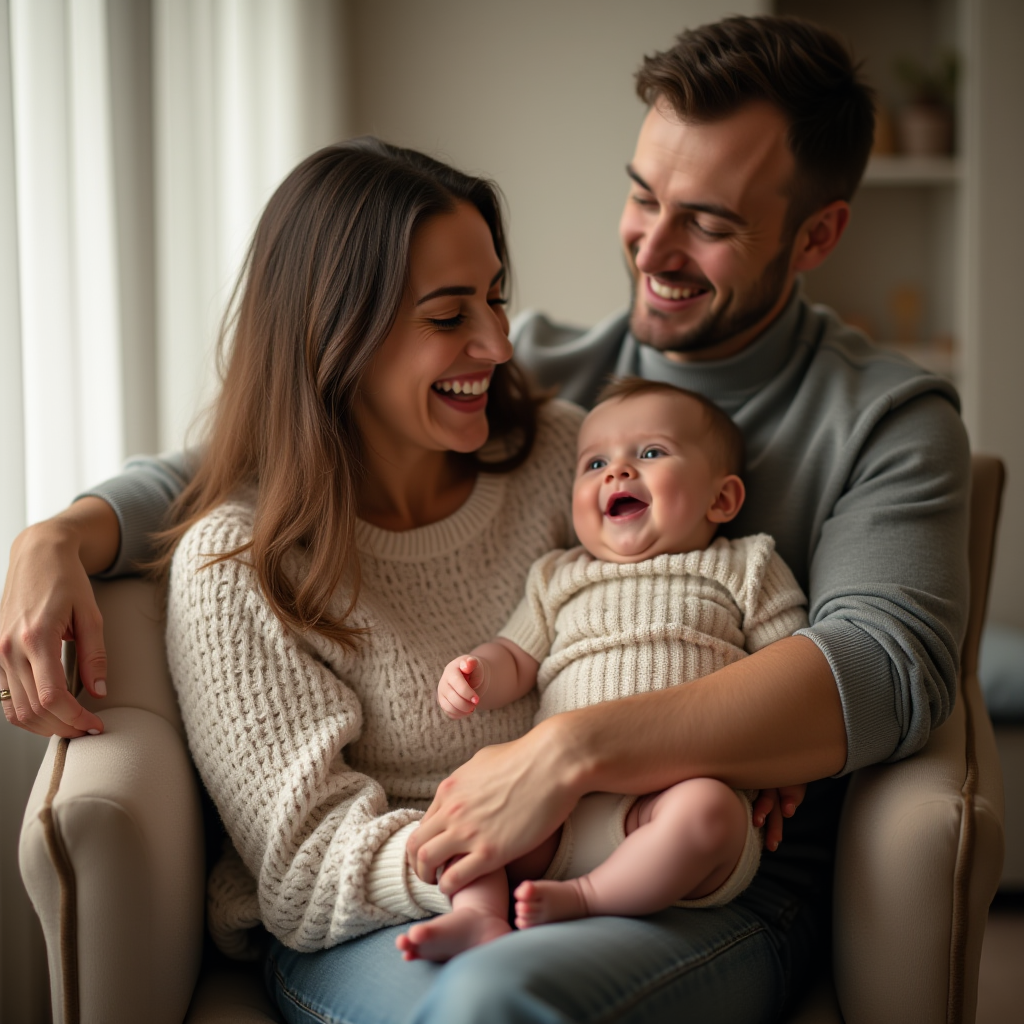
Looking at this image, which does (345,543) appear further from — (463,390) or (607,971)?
(607,971)

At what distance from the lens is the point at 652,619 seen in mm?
1392

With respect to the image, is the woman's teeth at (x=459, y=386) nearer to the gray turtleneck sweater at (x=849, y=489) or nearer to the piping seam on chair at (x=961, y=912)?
the gray turtleneck sweater at (x=849, y=489)

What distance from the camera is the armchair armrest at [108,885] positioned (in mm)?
1141

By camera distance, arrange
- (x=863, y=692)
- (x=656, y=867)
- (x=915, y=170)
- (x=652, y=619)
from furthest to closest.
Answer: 1. (x=915, y=170)
2. (x=652, y=619)
3. (x=863, y=692)
4. (x=656, y=867)

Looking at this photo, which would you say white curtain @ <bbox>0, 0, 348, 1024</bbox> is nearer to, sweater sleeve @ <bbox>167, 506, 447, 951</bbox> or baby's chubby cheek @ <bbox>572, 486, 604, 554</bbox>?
sweater sleeve @ <bbox>167, 506, 447, 951</bbox>

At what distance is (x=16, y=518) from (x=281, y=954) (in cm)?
81

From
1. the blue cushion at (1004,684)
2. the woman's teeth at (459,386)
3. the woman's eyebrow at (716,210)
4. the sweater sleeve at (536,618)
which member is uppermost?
the woman's eyebrow at (716,210)

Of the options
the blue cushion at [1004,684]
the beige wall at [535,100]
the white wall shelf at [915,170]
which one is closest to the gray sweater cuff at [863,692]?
the blue cushion at [1004,684]

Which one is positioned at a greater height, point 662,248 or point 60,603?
point 662,248

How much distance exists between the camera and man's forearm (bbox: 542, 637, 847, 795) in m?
1.22

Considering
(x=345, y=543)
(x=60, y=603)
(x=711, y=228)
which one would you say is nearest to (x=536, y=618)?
(x=345, y=543)

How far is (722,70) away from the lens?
1.69 meters

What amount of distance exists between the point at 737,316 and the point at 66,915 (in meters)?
1.32

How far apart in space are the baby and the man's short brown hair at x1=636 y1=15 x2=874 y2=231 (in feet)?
1.63
